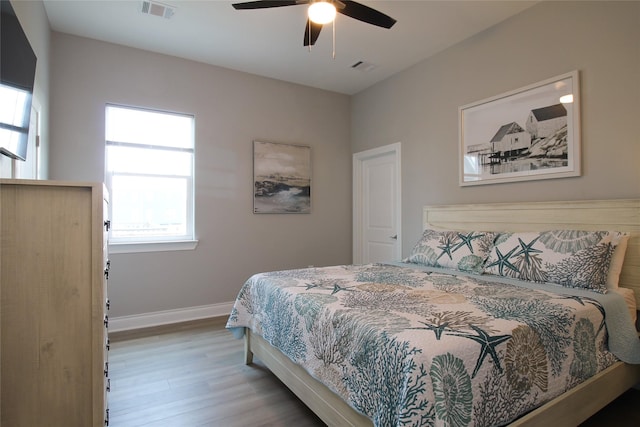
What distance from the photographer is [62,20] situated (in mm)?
2965

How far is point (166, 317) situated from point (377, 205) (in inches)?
113

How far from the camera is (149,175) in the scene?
360 centimetres

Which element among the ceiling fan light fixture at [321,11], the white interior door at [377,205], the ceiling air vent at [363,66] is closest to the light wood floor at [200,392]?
the white interior door at [377,205]

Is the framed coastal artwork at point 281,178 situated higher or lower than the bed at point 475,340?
higher

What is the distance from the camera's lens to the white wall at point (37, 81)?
6.30 feet

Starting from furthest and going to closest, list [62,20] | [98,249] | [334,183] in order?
[334,183]
[62,20]
[98,249]

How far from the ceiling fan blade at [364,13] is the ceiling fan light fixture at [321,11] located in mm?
107

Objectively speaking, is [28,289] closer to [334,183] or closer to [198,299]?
[198,299]

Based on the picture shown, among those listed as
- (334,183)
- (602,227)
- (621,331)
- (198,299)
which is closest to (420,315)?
(621,331)

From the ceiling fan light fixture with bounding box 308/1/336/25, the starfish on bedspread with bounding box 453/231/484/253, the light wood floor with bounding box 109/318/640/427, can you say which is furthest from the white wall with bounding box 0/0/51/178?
the starfish on bedspread with bounding box 453/231/484/253

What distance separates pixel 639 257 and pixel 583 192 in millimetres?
551

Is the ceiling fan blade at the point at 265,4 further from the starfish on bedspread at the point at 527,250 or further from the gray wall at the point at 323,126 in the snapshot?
the starfish on bedspread at the point at 527,250

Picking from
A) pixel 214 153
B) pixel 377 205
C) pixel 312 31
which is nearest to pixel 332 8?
pixel 312 31

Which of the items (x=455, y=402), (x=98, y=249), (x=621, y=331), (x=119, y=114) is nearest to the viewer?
(x=455, y=402)
